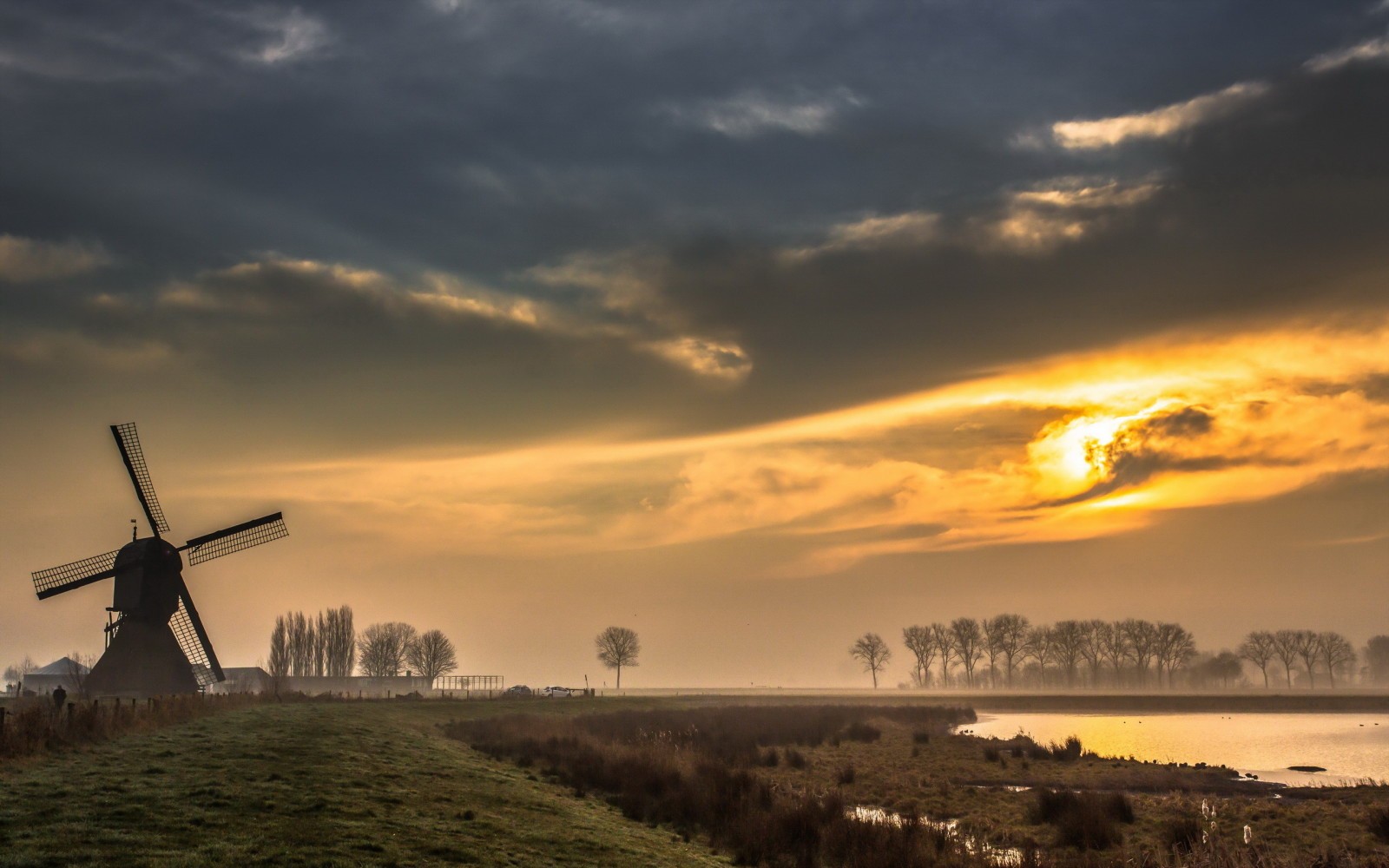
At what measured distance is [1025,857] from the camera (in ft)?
76.1

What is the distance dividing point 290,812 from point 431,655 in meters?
157

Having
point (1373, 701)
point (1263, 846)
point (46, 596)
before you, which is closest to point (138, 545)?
point (46, 596)

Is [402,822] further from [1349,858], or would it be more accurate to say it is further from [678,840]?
[1349,858]

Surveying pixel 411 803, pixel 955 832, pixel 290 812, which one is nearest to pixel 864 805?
pixel 955 832

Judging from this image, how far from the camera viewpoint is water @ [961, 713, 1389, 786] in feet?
151

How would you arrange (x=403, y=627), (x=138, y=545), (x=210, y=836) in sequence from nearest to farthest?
(x=210, y=836)
(x=138, y=545)
(x=403, y=627)

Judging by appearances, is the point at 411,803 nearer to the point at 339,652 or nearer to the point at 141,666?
the point at 141,666

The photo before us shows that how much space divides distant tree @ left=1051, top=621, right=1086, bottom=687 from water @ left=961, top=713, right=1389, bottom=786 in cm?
8254

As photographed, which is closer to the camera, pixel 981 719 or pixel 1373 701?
pixel 981 719

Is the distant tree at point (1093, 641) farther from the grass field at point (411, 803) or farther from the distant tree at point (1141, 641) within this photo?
the grass field at point (411, 803)

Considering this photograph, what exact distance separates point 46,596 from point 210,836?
193 ft

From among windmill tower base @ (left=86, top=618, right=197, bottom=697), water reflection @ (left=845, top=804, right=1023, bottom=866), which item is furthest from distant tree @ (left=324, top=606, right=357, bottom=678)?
water reflection @ (left=845, top=804, right=1023, bottom=866)

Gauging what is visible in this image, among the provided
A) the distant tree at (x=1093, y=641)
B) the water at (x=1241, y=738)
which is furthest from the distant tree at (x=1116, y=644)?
the water at (x=1241, y=738)

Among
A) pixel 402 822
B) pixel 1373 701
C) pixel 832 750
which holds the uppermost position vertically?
pixel 402 822
